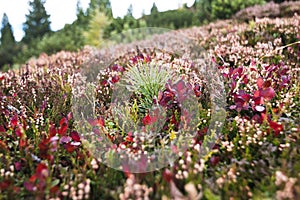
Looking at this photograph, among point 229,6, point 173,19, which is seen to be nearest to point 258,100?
point 229,6

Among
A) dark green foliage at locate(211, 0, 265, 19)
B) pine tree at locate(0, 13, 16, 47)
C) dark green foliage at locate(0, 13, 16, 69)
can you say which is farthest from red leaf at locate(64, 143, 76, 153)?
pine tree at locate(0, 13, 16, 47)

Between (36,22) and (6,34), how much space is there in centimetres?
285

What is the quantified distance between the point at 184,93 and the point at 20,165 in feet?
5.17

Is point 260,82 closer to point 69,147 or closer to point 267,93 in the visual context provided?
point 267,93

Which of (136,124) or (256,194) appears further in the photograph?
(136,124)

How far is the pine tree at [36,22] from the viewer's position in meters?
24.5

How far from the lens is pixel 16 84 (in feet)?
13.9

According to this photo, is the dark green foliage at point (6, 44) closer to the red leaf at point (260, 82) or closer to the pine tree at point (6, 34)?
the pine tree at point (6, 34)

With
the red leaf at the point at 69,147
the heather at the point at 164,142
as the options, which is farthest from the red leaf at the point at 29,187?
the red leaf at the point at 69,147

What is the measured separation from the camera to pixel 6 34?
22.8 meters

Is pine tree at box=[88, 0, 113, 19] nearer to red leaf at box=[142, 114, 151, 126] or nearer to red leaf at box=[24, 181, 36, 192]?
red leaf at box=[142, 114, 151, 126]

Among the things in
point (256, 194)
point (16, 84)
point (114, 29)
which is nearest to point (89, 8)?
point (114, 29)

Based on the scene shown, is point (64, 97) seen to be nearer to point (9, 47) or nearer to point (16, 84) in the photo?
point (16, 84)

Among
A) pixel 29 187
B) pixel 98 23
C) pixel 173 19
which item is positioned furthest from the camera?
pixel 173 19
